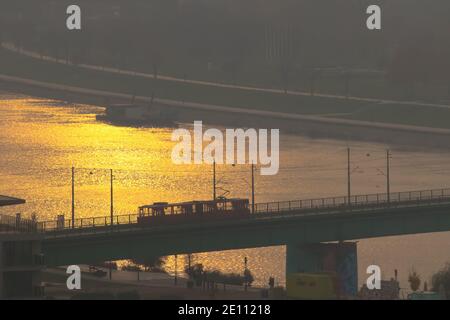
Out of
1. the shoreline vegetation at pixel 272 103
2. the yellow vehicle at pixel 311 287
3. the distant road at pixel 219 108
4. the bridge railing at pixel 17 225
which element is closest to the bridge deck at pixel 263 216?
the bridge railing at pixel 17 225

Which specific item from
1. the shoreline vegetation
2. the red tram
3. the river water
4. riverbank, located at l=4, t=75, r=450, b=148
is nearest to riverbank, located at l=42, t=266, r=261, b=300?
the red tram

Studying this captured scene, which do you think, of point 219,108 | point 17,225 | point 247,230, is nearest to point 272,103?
point 219,108

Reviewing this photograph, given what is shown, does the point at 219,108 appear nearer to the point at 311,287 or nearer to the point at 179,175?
the point at 179,175

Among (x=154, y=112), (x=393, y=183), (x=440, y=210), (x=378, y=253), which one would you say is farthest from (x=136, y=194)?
(x=154, y=112)

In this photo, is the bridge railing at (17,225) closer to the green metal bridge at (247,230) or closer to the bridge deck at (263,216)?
the green metal bridge at (247,230)

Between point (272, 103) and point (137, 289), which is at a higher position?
point (272, 103)

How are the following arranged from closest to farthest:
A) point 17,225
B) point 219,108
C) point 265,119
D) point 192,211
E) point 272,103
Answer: point 17,225
point 192,211
point 265,119
point 219,108
point 272,103

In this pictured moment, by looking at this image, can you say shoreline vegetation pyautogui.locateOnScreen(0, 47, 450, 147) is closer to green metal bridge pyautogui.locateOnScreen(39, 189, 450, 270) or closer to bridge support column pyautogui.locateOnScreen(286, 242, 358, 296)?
green metal bridge pyautogui.locateOnScreen(39, 189, 450, 270)
